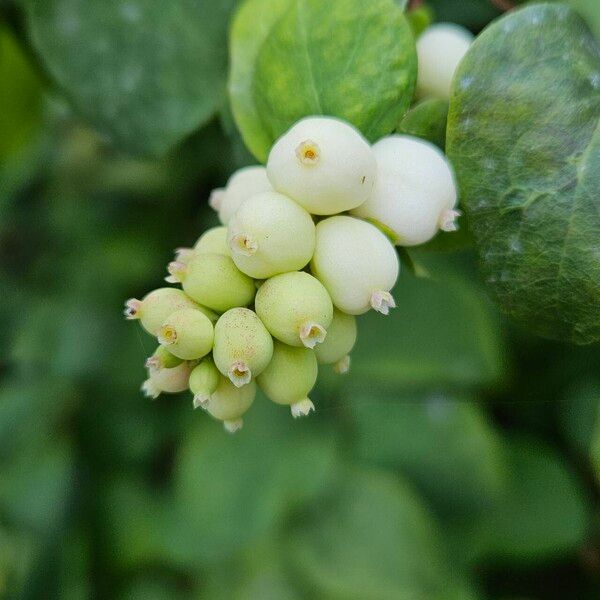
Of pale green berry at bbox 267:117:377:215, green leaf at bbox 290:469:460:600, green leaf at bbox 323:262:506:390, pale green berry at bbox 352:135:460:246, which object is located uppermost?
pale green berry at bbox 267:117:377:215

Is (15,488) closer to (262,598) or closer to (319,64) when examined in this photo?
(262,598)

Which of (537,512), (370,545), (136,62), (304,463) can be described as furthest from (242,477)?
(136,62)

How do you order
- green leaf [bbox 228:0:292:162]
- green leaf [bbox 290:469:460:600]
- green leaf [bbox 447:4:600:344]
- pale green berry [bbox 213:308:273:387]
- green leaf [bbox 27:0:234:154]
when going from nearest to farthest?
pale green berry [bbox 213:308:273:387] → green leaf [bbox 447:4:600:344] → green leaf [bbox 228:0:292:162] → green leaf [bbox 27:0:234:154] → green leaf [bbox 290:469:460:600]

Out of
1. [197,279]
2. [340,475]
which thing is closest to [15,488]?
[340,475]

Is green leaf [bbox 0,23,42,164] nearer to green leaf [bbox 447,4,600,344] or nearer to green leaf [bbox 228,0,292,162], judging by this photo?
green leaf [bbox 228,0,292,162]

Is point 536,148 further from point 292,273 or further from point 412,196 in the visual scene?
point 292,273

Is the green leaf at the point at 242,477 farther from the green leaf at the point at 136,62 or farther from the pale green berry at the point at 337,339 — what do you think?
the pale green berry at the point at 337,339

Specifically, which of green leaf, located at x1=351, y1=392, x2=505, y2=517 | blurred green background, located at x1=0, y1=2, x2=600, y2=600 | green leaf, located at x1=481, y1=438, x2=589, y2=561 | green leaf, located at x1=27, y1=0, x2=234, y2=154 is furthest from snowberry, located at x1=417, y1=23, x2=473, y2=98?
green leaf, located at x1=481, y1=438, x2=589, y2=561
